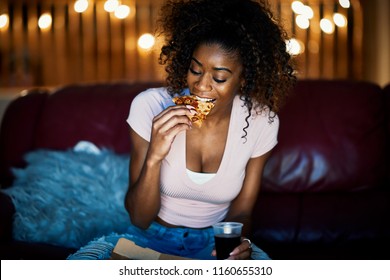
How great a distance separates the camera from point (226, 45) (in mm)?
1996

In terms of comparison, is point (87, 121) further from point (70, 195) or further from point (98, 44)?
point (98, 44)

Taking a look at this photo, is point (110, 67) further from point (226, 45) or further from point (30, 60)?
point (226, 45)

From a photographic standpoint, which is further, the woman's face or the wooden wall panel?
the wooden wall panel

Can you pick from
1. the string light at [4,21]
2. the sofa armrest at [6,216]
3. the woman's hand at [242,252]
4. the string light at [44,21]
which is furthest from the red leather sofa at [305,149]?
the string light at [44,21]

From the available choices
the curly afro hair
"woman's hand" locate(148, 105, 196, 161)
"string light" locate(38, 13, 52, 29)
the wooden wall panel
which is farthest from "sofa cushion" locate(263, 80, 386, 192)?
"string light" locate(38, 13, 52, 29)

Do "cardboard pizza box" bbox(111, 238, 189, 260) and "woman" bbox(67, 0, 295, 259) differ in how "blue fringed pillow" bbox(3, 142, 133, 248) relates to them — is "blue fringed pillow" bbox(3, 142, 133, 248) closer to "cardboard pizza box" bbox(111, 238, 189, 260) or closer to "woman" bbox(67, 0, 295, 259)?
"woman" bbox(67, 0, 295, 259)

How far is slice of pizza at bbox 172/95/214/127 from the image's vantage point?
190 centimetres

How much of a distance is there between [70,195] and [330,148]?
1.32 m

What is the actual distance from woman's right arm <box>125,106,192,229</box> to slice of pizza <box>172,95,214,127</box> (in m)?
0.04

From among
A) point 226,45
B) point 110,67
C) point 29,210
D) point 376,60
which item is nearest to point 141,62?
point 110,67

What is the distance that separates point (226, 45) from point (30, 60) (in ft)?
17.0

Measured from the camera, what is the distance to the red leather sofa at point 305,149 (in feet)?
8.70

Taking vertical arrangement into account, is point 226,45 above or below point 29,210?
above
